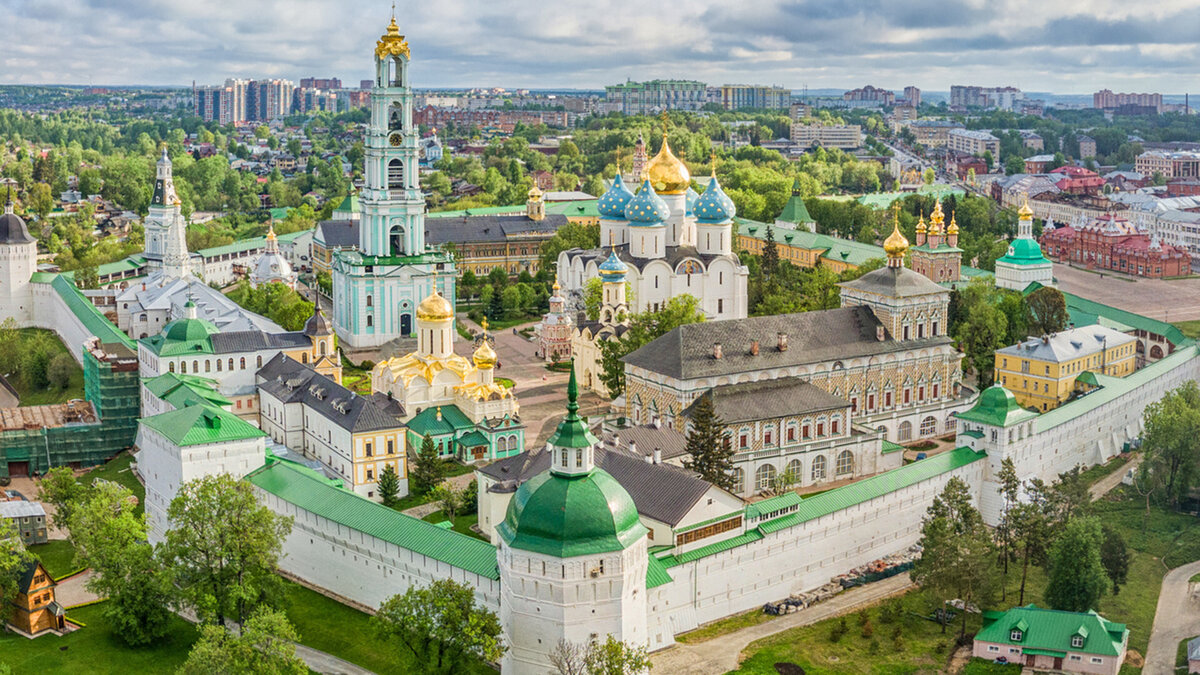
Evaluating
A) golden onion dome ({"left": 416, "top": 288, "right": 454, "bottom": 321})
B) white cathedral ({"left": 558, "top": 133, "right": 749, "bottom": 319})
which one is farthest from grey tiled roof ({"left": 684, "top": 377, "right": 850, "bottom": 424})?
white cathedral ({"left": 558, "top": 133, "right": 749, "bottom": 319})

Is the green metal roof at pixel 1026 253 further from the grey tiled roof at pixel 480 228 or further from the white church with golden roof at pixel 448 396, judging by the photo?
the white church with golden roof at pixel 448 396

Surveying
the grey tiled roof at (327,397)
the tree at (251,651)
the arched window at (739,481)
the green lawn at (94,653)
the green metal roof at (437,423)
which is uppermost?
the grey tiled roof at (327,397)

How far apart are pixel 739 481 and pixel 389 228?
2682cm

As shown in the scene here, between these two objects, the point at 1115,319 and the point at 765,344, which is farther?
the point at 1115,319

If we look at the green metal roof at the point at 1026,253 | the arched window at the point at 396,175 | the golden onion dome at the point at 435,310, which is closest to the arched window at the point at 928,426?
the golden onion dome at the point at 435,310

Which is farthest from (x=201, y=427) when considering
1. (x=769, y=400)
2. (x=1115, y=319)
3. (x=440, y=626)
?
(x=1115, y=319)

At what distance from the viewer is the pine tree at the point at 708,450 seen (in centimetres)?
4072

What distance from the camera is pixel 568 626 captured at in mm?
28953

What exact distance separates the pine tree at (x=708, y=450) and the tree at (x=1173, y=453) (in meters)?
14.6

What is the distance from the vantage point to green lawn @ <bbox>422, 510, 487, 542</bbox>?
4000 centimetres

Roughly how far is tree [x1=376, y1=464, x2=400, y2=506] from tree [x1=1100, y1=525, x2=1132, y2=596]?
21106 millimetres

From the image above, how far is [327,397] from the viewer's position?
1831 inches

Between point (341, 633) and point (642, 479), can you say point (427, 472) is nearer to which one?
point (642, 479)

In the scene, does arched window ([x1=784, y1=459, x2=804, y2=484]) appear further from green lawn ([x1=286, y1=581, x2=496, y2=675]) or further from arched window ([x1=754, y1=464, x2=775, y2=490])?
green lawn ([x1=286, y1=581, x2=496, y2=675])
